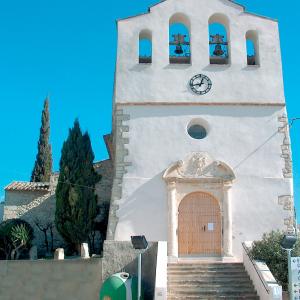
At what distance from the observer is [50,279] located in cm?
1722

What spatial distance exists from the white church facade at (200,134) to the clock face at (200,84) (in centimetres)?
4

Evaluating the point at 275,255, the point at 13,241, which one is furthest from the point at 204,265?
the point at 13,241

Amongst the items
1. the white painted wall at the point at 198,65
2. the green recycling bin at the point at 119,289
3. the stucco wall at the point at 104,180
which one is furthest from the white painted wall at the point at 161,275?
the stucco wall at the point at 104,180

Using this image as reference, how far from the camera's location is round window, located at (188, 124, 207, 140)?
19.7 metres

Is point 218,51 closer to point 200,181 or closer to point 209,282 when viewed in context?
point 200,181

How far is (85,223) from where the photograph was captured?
21578 mm

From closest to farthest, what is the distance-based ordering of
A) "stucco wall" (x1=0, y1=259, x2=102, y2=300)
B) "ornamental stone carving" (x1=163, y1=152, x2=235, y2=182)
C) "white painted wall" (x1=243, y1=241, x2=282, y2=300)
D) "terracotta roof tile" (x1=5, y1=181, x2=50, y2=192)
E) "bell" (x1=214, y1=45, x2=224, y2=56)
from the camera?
"white painted wall" (x1=243, y1=241, x2=282, y2=300) → "stucco wall" (x1=0, y1=259, x2=102, y2=300) → "ornamental stone carving" (x1=163, y1=152, x2=235, y2=182) → "bell" (x1=214, y1=45, x2=224, y2=56) → "terracotta roof tile" (x1=5, y1=181, x2=50, y2=192)

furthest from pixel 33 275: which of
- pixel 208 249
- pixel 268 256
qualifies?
pixel 268 256

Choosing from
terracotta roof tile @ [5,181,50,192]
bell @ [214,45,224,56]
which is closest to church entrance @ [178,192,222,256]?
bell @ [214,45,224,56]

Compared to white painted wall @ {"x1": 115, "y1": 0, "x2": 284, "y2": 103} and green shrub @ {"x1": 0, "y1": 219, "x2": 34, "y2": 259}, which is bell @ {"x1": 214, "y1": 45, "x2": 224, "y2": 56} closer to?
white painted wall @ {"x1": 115, "y1": 0, "x2": 284, "y2": 103}

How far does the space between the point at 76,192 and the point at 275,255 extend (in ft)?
31.2

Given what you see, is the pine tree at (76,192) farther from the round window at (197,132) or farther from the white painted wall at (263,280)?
the white painted wall at (263,280)

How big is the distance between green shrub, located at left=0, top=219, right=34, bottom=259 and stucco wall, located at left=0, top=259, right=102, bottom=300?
526 cm

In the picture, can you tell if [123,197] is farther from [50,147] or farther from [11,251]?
[50,147]
